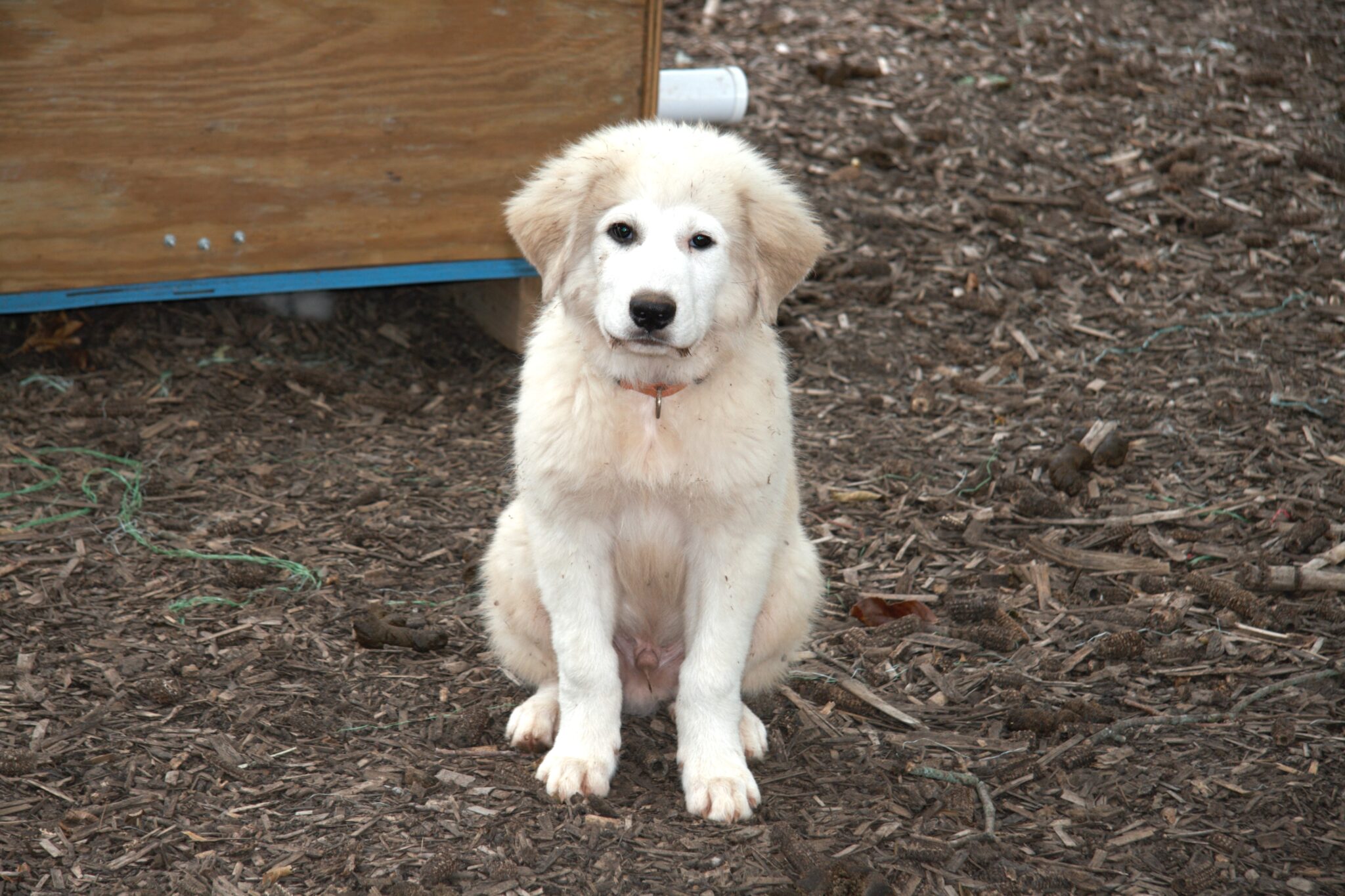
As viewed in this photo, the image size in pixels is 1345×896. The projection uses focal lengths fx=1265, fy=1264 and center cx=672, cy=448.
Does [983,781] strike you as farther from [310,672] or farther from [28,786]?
[28,786]

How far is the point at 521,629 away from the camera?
332 cm

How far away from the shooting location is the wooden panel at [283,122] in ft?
14.5

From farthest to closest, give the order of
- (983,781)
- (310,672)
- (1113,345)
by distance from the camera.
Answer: (1113,345) → (310,672) → (983,781)

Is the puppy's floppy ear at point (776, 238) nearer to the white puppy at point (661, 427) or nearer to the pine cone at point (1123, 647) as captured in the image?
the white puppy at point (661, 427)

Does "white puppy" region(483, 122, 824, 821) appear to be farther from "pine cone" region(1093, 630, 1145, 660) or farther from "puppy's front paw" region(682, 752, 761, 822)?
"pine cone" region(1093, 630, 1145, 660)

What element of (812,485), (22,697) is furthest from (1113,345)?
(22,697)

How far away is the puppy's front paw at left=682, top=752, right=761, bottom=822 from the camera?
298 centimetres

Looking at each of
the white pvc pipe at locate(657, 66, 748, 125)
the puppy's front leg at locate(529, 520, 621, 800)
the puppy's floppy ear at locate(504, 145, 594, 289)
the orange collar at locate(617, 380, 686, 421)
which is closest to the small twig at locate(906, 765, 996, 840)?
the puppy's front leg at locate(529, 520, 621, 800)

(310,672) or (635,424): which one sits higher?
(635,424)

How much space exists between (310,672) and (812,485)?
79.5 inches

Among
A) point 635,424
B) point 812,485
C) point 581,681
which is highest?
point 635,424

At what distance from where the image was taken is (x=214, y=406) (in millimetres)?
5020

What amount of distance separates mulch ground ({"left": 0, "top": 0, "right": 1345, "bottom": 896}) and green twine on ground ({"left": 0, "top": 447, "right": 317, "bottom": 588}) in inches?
0.9

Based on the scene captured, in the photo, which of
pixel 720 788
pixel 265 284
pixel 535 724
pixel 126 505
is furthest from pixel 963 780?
pixel 265 284
